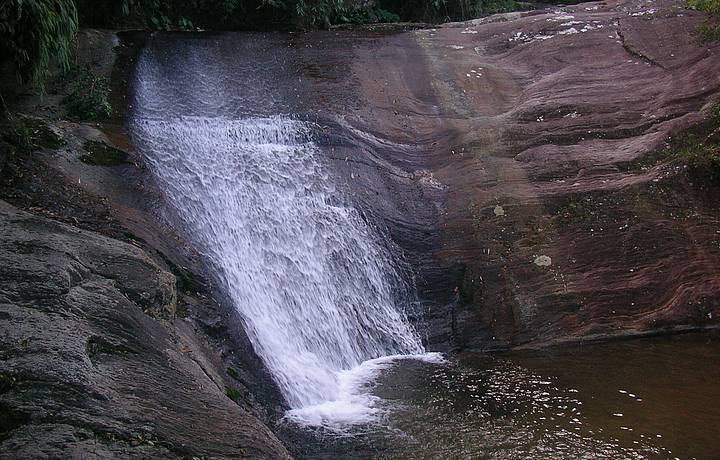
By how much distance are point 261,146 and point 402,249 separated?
2.69 metres

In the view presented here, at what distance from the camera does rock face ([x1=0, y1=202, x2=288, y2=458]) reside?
425cm

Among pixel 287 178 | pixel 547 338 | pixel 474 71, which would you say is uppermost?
pixel 474 71

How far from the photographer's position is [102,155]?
8.99 m

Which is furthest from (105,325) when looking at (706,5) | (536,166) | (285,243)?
(706,5)

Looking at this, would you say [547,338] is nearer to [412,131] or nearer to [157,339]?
[412,131]

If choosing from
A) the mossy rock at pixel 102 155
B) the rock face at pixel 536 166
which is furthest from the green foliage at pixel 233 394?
the rock face at pixel 536 166

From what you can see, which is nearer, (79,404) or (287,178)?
(79,404)

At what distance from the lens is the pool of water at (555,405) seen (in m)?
6.78

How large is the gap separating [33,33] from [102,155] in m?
1.64

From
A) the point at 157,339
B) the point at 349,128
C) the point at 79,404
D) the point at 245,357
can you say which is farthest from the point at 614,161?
the point at 79,404

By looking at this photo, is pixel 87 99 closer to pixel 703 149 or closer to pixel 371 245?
pixel 371 245

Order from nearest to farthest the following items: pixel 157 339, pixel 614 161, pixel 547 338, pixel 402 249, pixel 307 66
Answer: pixel 157 339 → pixel 547 338 → pixel 402 249 → pixel 614 161 → pixel 307 66

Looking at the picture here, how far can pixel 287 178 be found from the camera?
10664mm

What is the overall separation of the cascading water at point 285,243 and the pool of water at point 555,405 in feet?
→ 2.62
